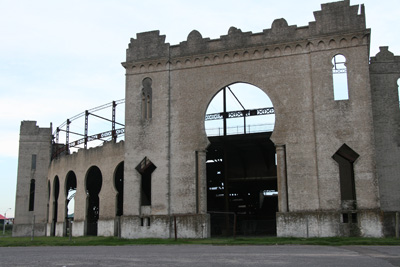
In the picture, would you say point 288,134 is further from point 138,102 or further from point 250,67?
point 138,102

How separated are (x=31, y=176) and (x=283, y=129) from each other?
120 ft

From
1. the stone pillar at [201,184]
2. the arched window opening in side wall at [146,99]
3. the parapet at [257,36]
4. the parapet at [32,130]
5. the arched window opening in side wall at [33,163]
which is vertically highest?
the parapet at [257,36]

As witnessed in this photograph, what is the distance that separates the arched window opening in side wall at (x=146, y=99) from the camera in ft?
114

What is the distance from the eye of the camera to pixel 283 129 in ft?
100

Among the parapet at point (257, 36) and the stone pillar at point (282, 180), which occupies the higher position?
the parapet at point (257, 36)

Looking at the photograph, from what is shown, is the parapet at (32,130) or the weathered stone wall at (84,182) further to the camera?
the parapet at (32,130)

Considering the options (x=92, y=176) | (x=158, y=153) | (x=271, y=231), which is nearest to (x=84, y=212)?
(x=92, y=176)

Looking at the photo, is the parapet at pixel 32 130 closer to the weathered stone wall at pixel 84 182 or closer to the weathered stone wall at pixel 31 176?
the weathered stone wall at pixel 31 176

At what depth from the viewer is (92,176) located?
53.0 metres

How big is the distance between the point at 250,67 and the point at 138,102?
8787mm

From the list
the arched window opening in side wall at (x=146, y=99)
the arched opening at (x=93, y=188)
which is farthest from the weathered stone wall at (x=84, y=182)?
the arched window opening in side wall at (x=146, y=99)

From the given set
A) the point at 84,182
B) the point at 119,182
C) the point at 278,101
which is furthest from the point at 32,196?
the point at 278,101

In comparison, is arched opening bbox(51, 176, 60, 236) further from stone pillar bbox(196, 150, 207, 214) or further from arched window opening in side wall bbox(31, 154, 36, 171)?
stone pillar bbox(196, 150, 207, 214)

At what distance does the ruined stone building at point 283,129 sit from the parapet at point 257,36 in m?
0.07
